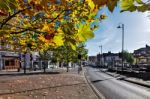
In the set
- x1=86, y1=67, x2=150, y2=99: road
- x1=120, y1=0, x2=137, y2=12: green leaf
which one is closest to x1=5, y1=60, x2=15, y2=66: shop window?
x1=86, y1=67, x2=150, y2=99: road

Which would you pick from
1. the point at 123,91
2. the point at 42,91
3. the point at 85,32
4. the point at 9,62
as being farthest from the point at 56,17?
the point at 9,62

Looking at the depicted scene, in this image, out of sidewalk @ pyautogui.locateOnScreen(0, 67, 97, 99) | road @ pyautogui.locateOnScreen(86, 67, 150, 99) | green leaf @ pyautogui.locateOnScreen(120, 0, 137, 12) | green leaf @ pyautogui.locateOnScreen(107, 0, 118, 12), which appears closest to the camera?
green leaf @ pyautogui.locateOnScreen(107, 0, 118, 12)

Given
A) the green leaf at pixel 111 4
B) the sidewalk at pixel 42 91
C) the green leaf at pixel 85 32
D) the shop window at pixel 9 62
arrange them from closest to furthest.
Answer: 1. the green leaf at pixel 111 4
2. the green leaf at pixel 85 32
3. the sidewalk at pixel 42 91
4. the shop window at pixel 9 62

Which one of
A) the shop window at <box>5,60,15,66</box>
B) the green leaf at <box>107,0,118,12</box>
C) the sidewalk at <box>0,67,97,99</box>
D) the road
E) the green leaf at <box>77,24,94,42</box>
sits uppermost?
the green leaf at <box>107,0,118,12</box>

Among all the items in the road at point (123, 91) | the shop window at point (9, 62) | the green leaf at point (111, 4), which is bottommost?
the road at point (123, 91)

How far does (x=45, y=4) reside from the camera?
3.46 metres

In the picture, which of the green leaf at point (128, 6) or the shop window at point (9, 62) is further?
the shop window at point (9, 62)

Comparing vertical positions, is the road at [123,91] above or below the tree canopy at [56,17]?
below

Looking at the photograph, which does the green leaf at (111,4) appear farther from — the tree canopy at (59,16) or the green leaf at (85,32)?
the green leaf at (85,32)

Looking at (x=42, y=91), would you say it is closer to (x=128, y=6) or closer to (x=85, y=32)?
(x=85, y=32)

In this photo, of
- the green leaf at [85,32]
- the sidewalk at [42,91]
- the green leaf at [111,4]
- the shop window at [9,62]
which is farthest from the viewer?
the shop window at [9,62]

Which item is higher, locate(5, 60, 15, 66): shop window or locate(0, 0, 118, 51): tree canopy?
locate(0, 0, 118, 51): tree canopy

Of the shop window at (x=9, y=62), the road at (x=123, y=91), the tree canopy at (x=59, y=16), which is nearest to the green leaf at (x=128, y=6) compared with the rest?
the tree canopy at (x=59, y=16)

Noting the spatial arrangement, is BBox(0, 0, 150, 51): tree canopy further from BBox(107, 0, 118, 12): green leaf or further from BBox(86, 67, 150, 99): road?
BBox(86, 67, 150, 99): road
